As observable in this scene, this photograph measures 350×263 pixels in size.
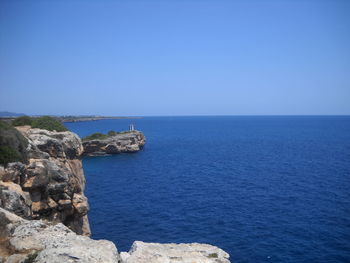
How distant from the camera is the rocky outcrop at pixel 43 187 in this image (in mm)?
16844

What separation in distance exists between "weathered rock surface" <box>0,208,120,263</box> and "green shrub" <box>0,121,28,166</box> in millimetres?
6959

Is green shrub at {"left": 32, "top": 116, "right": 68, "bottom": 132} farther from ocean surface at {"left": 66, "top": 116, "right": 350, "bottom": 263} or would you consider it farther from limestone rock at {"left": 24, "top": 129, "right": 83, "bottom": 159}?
ocean surface at {"left": 66, "top": 116, "right": 350, "bottom": 263}

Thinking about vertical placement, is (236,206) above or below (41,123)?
below

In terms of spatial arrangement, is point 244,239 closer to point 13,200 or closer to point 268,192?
point 268,192

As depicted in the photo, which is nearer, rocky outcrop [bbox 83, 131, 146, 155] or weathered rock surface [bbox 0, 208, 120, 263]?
weathered rock surface [bbox 0, 208, 120, 263]

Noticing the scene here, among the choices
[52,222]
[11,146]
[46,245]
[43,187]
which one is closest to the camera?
[46,245]

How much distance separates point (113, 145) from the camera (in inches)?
3947

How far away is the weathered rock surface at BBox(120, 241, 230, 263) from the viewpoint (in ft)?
34.6

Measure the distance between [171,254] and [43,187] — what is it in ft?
46.0

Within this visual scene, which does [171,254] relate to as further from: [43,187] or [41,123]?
[41,123]

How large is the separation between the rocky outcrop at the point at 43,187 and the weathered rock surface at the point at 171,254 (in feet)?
29.1

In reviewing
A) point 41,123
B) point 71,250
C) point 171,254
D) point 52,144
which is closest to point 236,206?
point 52,144

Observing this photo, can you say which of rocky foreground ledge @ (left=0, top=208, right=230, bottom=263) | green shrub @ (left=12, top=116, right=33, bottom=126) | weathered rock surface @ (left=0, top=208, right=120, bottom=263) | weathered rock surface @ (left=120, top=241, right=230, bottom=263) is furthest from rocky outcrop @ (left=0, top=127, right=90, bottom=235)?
weathered rock surface @ (left=120, top=241, right=230, bottom=263)

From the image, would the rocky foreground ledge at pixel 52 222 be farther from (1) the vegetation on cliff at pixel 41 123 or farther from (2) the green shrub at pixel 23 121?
(2) the green shrub at pixel 23 121
